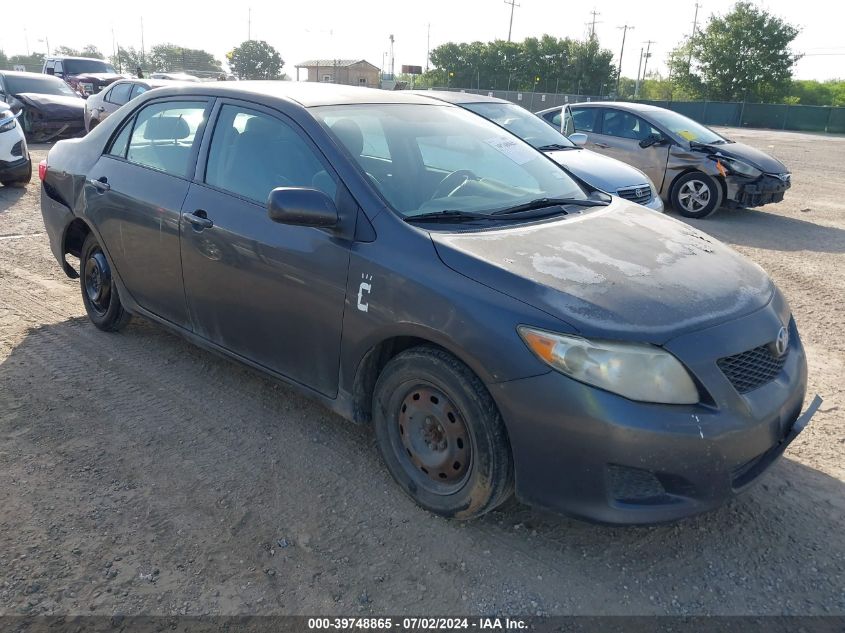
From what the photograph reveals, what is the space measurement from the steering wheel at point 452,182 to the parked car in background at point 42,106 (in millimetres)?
14820

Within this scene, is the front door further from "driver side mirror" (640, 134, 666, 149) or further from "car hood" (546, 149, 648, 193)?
"driver side mirror" (640, 134, 666, 149)

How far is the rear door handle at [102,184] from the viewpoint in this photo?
4.37 m

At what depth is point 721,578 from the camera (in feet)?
8.66

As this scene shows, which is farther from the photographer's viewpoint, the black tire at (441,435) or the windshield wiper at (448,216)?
the windshield wiper at (448,216)

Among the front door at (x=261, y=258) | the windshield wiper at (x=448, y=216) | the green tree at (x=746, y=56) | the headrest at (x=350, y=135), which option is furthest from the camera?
the green tree at (x=746, y=56)

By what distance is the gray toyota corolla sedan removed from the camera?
8.01 ft

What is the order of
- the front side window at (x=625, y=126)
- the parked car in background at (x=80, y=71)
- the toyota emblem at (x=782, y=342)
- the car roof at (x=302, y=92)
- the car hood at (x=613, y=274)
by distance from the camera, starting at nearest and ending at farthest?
1. the car hood at (x=613, y=274)
2. the toyota emblem at (x=782, y=342)
3. the car roof at (x=302, y=92)
4. the front side window at (x=625, y=126)
5. the parked car in background at (x=80, y=71)

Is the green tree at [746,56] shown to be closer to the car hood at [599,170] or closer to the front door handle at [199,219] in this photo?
the car hood at [599,170]

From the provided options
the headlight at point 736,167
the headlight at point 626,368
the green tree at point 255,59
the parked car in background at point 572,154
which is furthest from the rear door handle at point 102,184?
the green tree at point 255,59

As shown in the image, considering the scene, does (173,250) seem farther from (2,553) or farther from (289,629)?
(289,629)

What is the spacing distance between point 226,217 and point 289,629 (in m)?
2.05

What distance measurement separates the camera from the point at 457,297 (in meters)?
2.65

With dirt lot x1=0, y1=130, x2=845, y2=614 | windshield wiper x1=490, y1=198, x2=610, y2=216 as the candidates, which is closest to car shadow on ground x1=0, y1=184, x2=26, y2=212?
dirt lot x1=0, y1=130, x2=845, y2=614

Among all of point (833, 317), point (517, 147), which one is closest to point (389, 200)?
point (517, 147)
